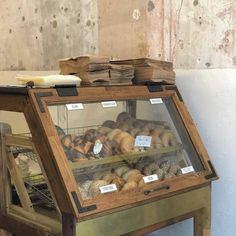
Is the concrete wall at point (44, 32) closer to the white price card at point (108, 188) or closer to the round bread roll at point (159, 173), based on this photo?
the round bread roll at point (159, 173)

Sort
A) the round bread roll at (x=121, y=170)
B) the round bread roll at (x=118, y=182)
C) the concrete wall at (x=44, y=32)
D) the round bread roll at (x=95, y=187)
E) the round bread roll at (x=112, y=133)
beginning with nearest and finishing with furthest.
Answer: the round bread roll at (x=95, y=187)
the round bread roll at (x=118, y=182)
the round bread roll at (x=121, y=170)
the round bread roll at (x=112, y=133)
the concrete wall at (x=44, y=32)

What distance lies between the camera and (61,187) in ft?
4.65

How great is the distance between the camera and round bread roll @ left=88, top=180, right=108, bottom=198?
59.9 inches

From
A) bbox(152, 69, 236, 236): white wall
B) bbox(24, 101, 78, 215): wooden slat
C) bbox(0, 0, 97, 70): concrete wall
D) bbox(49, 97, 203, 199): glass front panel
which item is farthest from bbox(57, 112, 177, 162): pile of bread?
bbox(0, 0, 97, 70): concrete wall

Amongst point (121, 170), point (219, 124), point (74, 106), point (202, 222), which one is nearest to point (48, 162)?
point (74, 106)

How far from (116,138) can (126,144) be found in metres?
0.05

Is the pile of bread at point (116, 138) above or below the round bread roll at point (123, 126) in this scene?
below

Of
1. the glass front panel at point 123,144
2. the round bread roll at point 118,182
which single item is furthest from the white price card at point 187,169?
the round bread roll at point 118,182

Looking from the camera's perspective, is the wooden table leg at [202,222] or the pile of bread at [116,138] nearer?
the pile of bread at [116,138]

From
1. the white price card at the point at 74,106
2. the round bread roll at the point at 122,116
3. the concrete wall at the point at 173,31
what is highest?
the concrete wall at the point at 173,31

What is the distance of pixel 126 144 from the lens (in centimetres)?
182

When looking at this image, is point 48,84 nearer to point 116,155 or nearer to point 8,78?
point 116,155

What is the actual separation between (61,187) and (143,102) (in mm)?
718

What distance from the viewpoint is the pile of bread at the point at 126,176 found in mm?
1543
